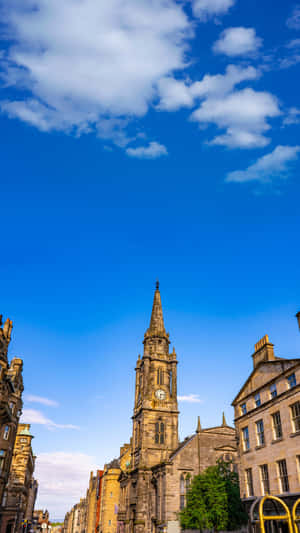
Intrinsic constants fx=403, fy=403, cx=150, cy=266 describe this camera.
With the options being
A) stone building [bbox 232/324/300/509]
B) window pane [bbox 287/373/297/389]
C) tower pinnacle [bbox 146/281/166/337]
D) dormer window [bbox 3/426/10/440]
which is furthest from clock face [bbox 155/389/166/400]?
window pane [bbox 287/373/297/389]

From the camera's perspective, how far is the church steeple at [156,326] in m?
74.6

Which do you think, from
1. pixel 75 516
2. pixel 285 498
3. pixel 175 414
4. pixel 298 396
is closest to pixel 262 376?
→ pixel 298 396

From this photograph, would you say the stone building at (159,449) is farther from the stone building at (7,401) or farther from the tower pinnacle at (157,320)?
the stone building at (7,401)

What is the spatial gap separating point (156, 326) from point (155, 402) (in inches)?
584

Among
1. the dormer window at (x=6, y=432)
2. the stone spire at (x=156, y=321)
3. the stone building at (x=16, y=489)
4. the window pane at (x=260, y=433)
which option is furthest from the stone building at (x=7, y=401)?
the stone spire at (x=156, y=321)

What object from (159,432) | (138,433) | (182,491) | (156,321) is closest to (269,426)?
(182,491)

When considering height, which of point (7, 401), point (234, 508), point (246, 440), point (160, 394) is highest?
point (160, 394)

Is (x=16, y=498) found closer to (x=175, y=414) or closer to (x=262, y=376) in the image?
(x=175, y=414)

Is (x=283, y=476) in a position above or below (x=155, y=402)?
below

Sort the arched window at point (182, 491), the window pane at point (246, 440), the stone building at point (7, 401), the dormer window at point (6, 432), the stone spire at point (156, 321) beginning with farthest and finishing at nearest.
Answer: the stone spire at point (156, 321) < the arched window at point (182, 491) < the dormer window at point (6, 432) < the stone building at point (7, 401) < the window pane at point (246, 440)

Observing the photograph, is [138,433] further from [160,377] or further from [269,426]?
[269,426]

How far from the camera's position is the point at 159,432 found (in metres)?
64.8

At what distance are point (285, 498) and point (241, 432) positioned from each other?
8.76m

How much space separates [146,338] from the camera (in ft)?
246
